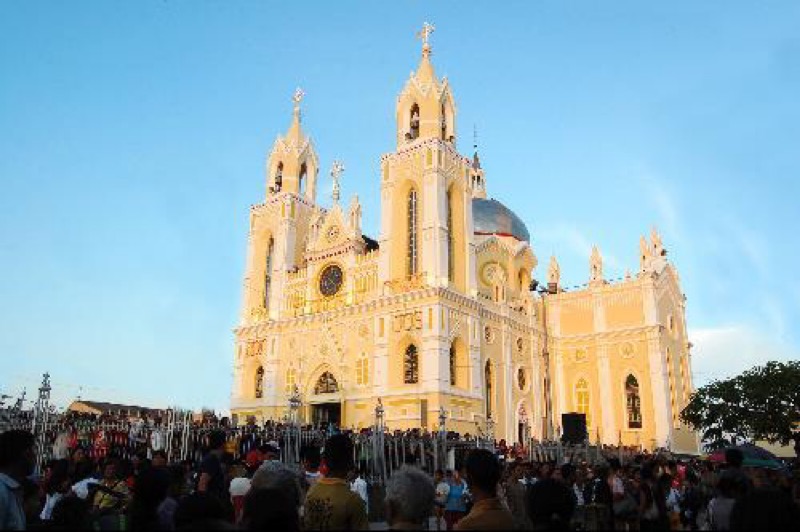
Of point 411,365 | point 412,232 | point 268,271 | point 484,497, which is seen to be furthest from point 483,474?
point 268,271

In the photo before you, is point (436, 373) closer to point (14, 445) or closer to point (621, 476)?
point (621, 476)

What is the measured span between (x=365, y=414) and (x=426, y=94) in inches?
725

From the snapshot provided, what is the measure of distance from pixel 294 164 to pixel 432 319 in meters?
16.8

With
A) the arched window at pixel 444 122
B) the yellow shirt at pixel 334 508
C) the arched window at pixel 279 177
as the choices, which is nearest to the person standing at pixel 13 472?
the yellow shirt at pixel 334 508

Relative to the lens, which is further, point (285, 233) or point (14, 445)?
point (285, 233)

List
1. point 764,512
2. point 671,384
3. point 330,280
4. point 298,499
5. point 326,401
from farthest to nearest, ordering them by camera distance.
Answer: point 671,384 → point 330,280 → point 326,401 → point 298,499 → point 764,512

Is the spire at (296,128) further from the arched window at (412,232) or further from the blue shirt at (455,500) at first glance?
the blue shirt at (455,500)

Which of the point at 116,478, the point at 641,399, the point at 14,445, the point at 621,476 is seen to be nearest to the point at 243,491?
the point at 116,478

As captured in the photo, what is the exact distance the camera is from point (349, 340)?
35.8 meters

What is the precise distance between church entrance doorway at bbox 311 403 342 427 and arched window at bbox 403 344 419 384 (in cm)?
459

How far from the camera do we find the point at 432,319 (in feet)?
107

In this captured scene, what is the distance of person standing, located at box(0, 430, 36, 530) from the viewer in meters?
4.78

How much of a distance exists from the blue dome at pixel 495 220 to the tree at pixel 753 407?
17.3 meters

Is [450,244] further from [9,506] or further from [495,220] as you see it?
[9,506]
